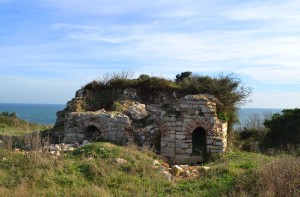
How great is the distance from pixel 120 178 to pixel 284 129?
11812mm

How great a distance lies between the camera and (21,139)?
14.1m

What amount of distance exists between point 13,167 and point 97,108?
8171 millimetres

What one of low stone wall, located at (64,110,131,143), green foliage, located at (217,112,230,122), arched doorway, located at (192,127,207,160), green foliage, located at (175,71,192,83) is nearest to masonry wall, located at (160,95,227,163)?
arched doorway, located at (192,127,207,160)

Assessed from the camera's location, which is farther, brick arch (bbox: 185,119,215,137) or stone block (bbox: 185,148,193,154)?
brick arch (bbox: 185,119,215,137)

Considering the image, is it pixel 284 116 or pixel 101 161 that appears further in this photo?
pixel 284 116

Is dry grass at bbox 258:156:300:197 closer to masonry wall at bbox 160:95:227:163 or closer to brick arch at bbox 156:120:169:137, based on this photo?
masonry wall at bbox 160:95:227:163

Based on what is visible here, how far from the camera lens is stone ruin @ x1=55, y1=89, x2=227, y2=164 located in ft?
44.9

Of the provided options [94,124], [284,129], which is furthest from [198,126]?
[284,129]

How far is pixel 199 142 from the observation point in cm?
1409

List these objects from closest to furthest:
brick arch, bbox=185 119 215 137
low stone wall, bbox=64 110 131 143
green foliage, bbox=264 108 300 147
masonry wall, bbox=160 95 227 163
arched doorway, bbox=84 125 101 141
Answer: masonry wall, bbox=160 95 227 163 → brick arch, bbox=185 119 215 137 → low stone wall, bbox=64 110 131 143 → arched doorway, bbox=84 125 101 141 → green foliage, bbox=264 108 300 147

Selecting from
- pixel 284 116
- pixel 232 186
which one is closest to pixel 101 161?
pixel 232 186

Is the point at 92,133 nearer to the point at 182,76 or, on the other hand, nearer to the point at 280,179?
the point at 182,76

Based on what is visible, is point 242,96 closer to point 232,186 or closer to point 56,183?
point 232,186

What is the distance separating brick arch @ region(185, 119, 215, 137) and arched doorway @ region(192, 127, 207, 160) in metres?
0.48
